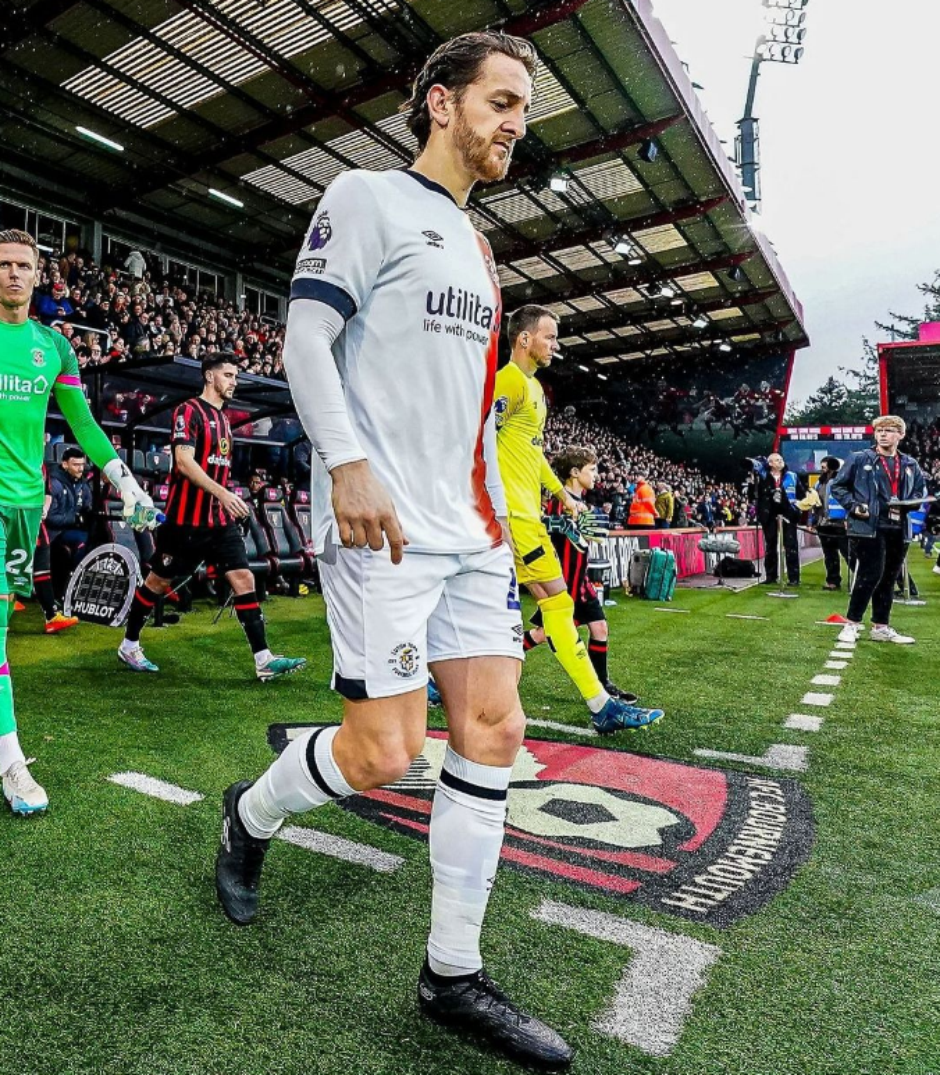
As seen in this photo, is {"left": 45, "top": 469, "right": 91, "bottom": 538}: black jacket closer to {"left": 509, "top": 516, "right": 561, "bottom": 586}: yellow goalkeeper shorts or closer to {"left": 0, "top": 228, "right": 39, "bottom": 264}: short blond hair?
{"left": 0, "top": 228, "right": 39, "bottom": 264}: short blond hair

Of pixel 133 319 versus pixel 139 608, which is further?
pixel 133 319

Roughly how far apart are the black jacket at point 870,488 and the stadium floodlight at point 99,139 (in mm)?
15656

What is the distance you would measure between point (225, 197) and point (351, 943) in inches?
802

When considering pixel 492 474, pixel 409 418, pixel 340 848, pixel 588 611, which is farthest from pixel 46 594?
pixel 409 418

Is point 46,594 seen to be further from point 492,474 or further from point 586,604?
point 492,474

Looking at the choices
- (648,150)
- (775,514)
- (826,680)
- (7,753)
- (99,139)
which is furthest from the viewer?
(648,150)

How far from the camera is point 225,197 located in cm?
1928

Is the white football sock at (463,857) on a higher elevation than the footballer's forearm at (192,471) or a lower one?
lower

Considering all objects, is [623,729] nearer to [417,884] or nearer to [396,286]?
[417,884]

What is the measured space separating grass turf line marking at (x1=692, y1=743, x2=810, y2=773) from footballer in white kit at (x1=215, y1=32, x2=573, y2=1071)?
2.12 metres

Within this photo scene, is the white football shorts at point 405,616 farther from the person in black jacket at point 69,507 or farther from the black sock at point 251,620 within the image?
the person in black jacket at point 69,507

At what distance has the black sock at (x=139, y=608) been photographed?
5.00m

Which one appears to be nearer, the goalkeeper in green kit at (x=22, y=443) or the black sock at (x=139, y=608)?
the goalkeeper in green kit at (x=22, y=443)

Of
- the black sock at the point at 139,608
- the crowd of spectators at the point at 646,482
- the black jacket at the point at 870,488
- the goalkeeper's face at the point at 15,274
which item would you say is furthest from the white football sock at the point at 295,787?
the crowd of spectators at the point at 646,482
